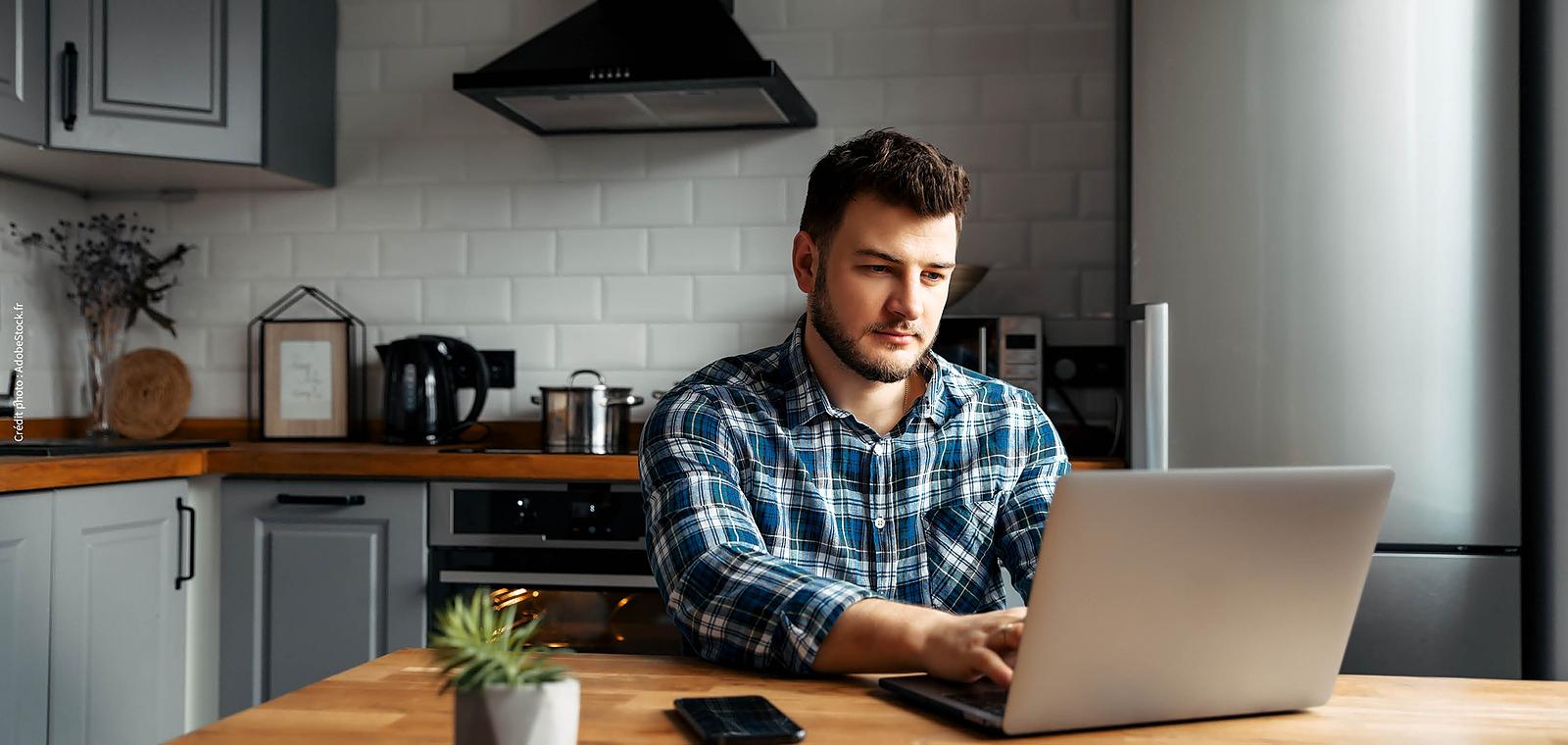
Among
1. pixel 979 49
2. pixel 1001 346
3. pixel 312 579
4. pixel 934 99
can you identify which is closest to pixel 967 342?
pixel 1001 346

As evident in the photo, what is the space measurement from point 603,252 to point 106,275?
49.7 inches

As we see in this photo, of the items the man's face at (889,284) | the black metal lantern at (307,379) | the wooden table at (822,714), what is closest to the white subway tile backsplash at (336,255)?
the black metal lantern at (307,379)

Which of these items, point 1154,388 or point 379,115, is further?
point 379,115

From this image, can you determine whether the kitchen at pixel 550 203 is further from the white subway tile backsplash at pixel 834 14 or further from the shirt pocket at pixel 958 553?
the shirt pocket at pixel 958 553

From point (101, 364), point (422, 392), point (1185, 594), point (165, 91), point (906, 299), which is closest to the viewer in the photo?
point (1185, 594)

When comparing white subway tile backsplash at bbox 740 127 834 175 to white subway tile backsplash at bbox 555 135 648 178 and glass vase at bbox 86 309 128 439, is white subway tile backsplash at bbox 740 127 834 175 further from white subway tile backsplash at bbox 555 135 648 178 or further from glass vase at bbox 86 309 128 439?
glass vase at bbox 86 309 128 439

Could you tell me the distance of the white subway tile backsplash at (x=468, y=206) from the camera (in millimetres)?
3262

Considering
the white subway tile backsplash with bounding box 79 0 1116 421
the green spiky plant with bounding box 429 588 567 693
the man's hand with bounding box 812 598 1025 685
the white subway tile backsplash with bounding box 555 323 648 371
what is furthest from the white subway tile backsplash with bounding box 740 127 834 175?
Result: the green spiky plant with bounding box 429 588 567 693

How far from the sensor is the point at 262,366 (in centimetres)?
320

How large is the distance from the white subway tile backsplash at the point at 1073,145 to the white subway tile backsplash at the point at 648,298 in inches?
36.7

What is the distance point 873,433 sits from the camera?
1.54m

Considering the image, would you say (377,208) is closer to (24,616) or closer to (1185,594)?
(24,616)

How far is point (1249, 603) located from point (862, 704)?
1.02ft

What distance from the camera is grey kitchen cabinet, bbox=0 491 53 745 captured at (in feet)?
7.30
